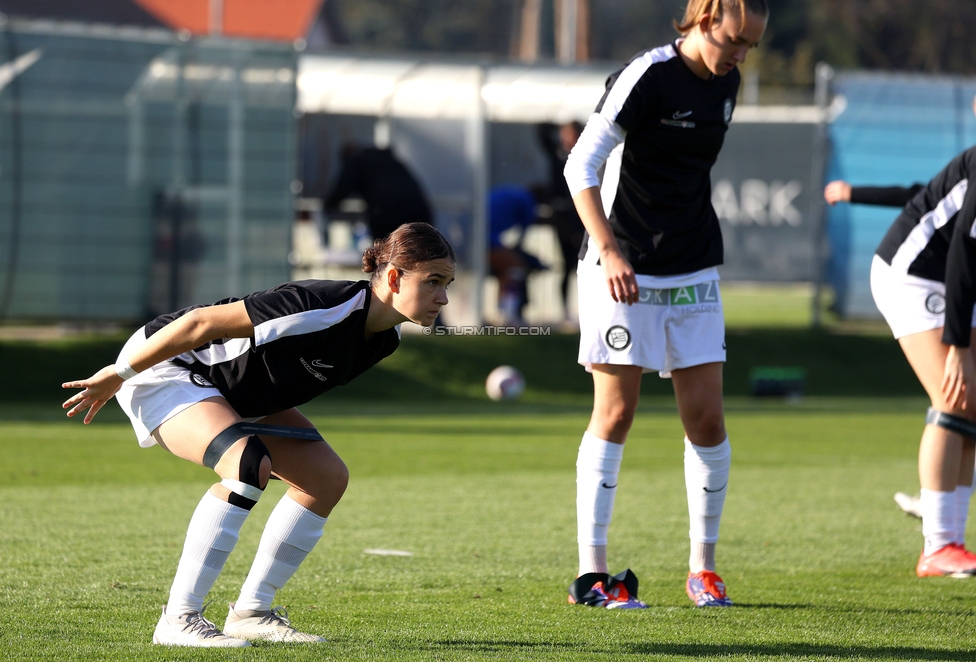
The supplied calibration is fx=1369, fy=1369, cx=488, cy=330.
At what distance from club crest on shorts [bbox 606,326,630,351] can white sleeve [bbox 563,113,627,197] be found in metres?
0.49

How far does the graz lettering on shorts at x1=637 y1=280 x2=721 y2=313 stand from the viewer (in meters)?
4.77

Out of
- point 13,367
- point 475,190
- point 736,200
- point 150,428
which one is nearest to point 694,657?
point 150,428

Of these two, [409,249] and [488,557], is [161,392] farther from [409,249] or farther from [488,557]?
[488,557]

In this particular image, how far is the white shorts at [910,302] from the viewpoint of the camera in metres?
5.60

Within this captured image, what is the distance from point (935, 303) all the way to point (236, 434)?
10.2ft

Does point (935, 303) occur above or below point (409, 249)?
below

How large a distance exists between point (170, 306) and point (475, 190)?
4682mm

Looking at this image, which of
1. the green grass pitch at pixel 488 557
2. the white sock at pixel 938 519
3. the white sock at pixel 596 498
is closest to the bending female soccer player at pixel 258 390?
the green grass pitch at pixel 488 557

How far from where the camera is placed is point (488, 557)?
18.8 ft

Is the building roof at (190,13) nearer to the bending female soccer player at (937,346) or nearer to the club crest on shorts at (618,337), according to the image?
the bending female soccer player at (937,346)

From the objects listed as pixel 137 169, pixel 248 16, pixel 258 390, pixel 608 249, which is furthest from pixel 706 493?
pixel 248 16

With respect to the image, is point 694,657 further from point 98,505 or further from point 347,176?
point 347,176

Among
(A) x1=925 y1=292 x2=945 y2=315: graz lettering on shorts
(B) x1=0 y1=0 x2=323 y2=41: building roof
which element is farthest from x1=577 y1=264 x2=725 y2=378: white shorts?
(B) x1=0 y1=0 x2=323 y2=41: building roof

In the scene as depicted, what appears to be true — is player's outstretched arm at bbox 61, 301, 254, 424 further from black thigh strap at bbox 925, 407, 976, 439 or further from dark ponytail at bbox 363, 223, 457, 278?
black thigh strap at bbox 925, 407, 976, 439
